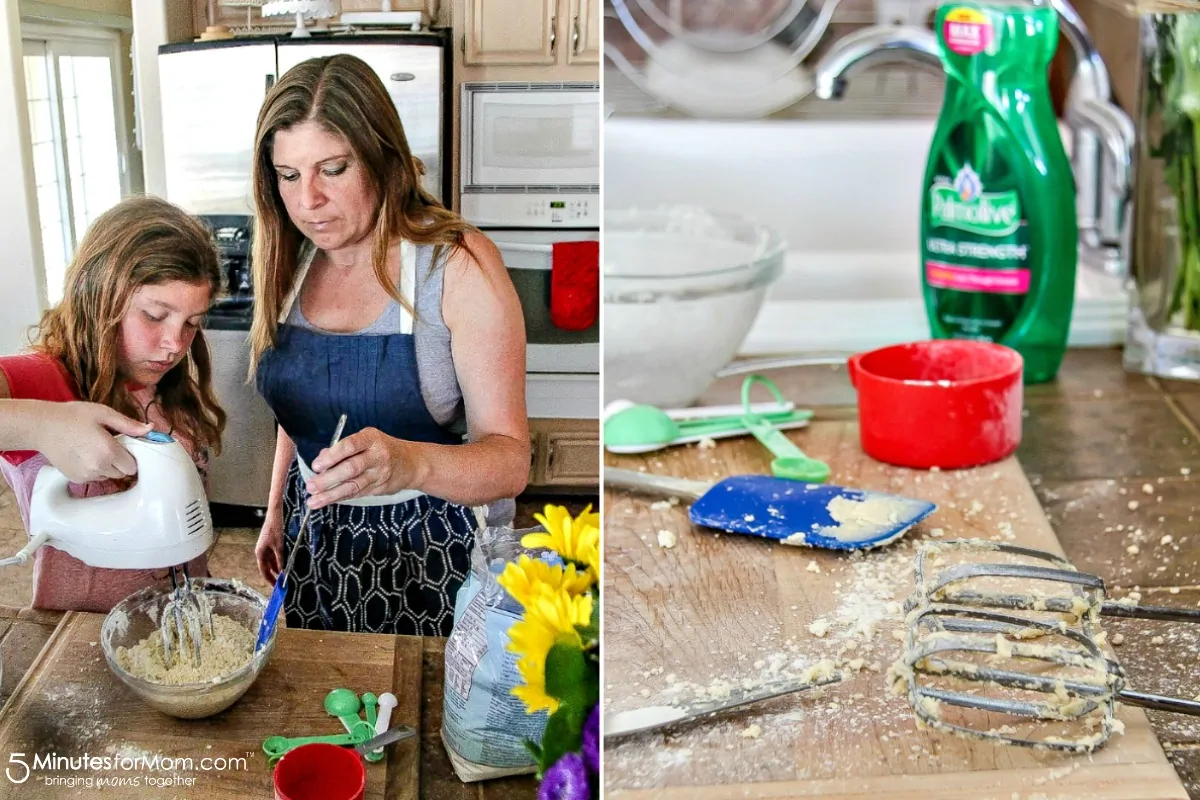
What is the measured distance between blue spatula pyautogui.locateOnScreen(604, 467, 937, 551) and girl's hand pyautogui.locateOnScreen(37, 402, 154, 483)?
28 cm

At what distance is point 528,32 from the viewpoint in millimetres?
477

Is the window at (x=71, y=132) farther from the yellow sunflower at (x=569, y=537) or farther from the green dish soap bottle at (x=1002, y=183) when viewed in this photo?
the green dish soap bottle at (x=1002, y=183)

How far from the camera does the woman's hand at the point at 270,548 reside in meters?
0.48

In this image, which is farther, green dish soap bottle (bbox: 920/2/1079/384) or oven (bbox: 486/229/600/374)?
green dish soap bottle (bbox: 920/2/1079/384)

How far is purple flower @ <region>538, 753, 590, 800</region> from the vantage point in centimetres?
44

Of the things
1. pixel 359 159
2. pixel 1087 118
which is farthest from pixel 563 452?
pixel 1087 118

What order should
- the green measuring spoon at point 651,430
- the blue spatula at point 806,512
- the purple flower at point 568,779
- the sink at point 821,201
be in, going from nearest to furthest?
the purple flower at point 568,779 < the blue spatula at point 806,512 < the green measuring spoon at point 651,430 < the sink at point 821,201

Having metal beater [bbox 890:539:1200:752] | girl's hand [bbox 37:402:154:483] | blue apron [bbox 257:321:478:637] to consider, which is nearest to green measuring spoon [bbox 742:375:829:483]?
metal beater [bbox 890:539:1200:752]

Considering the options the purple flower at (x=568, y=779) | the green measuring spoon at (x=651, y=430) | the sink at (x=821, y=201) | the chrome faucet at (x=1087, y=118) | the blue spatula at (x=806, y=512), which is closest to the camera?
the purple flower at (x=568, y=779)

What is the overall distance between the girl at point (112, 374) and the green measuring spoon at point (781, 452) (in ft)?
1.08

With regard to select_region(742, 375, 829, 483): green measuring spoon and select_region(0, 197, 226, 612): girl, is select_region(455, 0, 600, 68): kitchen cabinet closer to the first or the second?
select_region(0, 197, 226, 612): girl

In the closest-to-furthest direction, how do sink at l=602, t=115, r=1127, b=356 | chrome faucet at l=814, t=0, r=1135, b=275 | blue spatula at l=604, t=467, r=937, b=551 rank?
blue spatula at l=604, t=467, r=937, b=551 < chrome faucet at l=814, t=0, r=1135, b=275 < sink at l=602, t=115, r=1127, b=356

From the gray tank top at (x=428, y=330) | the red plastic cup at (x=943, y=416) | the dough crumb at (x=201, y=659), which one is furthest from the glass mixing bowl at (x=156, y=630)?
the red plastic cup at (x=943, y=416)

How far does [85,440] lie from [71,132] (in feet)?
0.39
